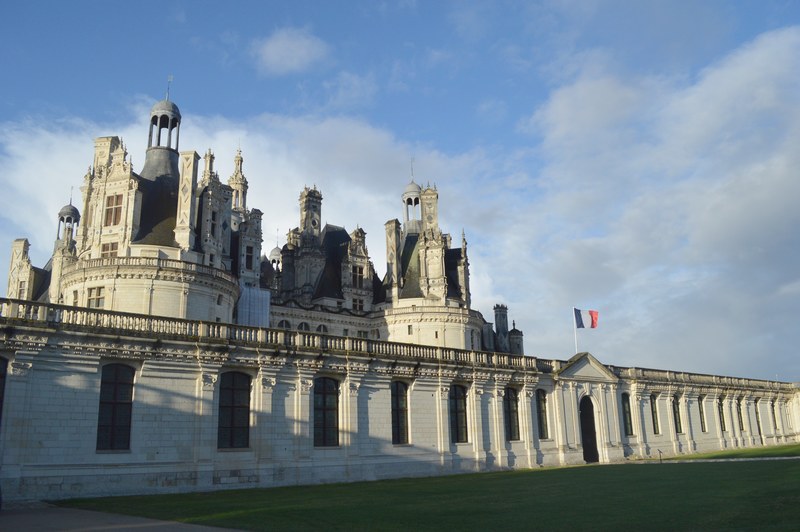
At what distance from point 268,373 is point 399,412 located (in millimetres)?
8545

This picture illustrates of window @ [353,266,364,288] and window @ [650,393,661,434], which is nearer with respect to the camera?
window @ [650,393,661,434]

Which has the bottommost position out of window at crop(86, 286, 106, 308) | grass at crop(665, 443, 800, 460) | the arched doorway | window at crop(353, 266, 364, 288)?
grass at crop(665, 443, 800, 460)

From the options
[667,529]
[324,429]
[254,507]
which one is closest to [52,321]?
[254,507]

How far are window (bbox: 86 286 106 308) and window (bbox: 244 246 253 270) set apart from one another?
15114mm

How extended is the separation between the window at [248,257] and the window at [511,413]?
25.7m

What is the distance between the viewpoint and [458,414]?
3809cm

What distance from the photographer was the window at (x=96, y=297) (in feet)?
137

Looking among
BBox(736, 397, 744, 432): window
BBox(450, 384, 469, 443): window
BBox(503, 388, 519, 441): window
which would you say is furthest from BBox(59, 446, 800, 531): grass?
BBox(736, 397, 744, 432): window

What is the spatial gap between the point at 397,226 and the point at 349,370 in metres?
32.2

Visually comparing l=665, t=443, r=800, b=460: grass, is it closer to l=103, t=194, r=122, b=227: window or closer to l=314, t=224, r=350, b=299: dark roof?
l=314, t=224, r=350, b=299: dark roof

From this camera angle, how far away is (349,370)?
3278 cm

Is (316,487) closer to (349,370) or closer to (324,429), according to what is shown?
(324,429)

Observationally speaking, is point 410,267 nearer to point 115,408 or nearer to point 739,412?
point 739,412

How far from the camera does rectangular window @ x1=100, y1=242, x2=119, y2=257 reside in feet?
142
